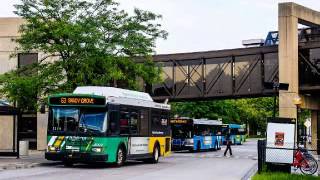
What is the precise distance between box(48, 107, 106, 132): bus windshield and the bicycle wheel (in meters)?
8.03

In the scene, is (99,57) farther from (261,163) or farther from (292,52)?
(292,52)

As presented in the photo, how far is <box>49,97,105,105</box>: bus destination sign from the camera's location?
2516 cm

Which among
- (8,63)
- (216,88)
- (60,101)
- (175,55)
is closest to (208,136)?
(216,88)

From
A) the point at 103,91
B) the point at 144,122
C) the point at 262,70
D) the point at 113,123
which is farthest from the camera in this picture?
the point at 262,70

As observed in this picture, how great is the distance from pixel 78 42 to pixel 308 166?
504 inches

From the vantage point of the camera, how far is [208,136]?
51.8m

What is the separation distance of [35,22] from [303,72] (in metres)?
22.6

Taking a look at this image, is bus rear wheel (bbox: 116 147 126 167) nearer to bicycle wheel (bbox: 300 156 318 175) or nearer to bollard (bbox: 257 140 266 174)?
bollard (bbox: 257 140 266 174)

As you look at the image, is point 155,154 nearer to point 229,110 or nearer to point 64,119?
point 64,119

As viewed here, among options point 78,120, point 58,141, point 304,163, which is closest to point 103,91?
point 78,120

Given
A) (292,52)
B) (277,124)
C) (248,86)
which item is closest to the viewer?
(277,124)

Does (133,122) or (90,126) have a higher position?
(133,122)

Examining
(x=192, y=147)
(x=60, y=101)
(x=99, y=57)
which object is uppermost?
(x=99, y=57)

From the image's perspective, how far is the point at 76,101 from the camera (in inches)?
998
